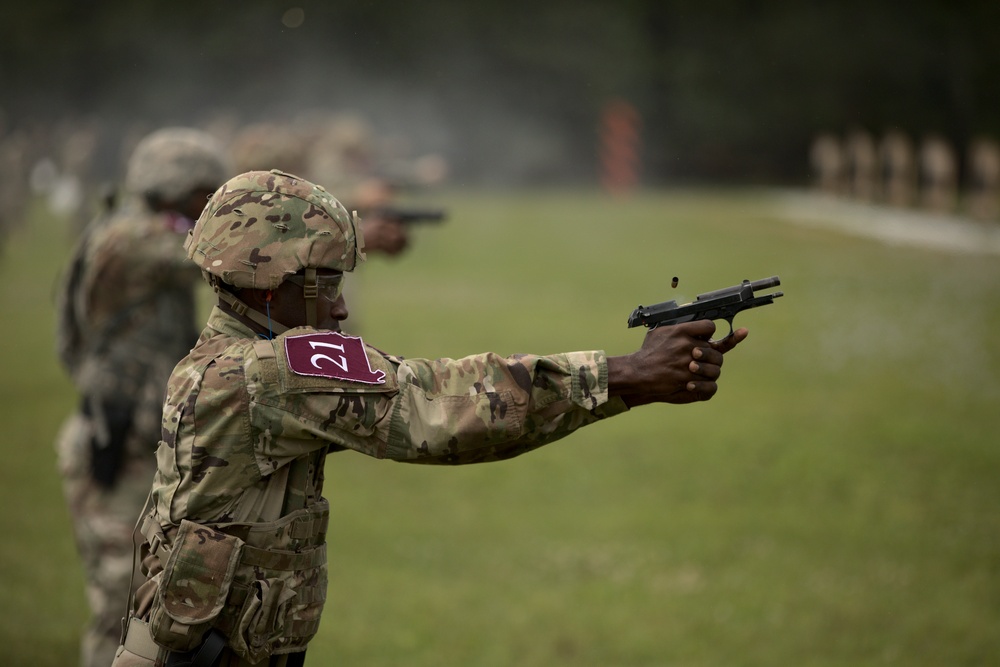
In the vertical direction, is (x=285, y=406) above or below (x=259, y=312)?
below

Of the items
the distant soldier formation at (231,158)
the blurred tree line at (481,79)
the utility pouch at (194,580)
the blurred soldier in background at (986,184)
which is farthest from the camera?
the blurred tree line at (481,79)

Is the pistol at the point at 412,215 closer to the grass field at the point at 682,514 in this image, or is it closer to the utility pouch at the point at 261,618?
the grass field at the point at 682,514

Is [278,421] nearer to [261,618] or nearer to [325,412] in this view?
[325,412]

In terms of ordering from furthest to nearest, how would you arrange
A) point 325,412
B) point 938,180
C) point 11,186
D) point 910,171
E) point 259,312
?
point 910,171 < point 11,186 < point 938,180 < point 259,312 < point 325,412

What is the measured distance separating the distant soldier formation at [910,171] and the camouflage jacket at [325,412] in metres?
22.6

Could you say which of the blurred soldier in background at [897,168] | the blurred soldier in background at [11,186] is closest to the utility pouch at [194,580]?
the blurred soldier in background at [11,186]

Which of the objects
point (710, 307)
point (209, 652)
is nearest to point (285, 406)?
point (209, 652)

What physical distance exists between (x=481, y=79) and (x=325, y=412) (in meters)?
40.3

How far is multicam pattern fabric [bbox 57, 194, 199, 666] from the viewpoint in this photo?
16.8 ft

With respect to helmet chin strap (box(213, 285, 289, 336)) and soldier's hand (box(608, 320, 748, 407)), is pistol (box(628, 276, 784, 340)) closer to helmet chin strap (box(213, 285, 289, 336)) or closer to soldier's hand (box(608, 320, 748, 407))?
soldier's hand (box(608, 320, 748, 407))

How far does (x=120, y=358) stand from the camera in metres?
5.35

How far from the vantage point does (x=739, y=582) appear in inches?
274

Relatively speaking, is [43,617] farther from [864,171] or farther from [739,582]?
[864,171]

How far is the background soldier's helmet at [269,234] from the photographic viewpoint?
→ 3.02 metres
